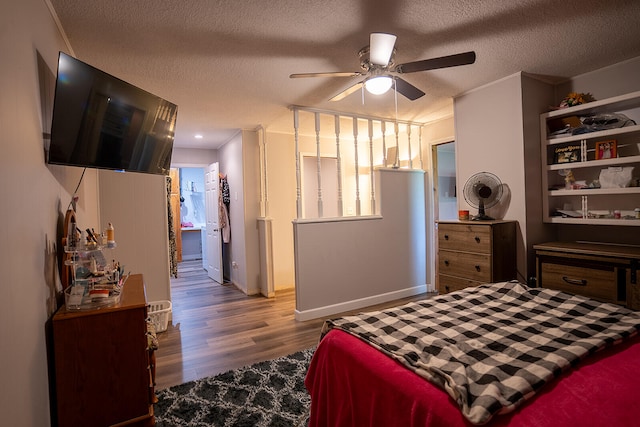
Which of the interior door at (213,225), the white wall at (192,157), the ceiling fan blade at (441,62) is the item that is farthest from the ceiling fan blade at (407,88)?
the white wall at (192,157)

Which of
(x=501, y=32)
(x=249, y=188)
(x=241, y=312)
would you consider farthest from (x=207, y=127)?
(x=501, y=32)

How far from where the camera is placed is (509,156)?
2.95 meters

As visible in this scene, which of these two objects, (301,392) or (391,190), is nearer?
(301,392)

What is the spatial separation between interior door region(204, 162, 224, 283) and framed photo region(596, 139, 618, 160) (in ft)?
15.9

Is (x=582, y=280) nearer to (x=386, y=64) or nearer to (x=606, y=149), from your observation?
(x=606, y=149)

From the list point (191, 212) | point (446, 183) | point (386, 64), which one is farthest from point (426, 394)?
point (191, 212)

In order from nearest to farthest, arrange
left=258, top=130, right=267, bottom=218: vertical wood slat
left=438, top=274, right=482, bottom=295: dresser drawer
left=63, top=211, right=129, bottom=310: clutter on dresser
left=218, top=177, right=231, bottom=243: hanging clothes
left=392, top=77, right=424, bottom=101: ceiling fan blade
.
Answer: left=63, top=211, right=129, bottom=310: clutter on dresser < left=392, top=77, right=424, bottom=101: ceiling fan blade < left=438, top=274, right=482, bottom=295: dresser drawer < left=258, top=130, right=267, bottom=218: vertical wood slat < left=218, top=177, right=231, bottom=243: hanging clothes

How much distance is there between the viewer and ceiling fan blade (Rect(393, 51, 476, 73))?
6.07ft

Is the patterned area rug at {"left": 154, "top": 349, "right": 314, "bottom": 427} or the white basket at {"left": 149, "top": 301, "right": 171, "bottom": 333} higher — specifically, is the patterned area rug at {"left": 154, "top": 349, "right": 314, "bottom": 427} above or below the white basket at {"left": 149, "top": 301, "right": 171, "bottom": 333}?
below

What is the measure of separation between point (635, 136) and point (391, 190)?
2280mm

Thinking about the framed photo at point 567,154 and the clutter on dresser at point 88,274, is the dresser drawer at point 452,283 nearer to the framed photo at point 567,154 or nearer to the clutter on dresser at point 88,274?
the framed photo at point 567,154

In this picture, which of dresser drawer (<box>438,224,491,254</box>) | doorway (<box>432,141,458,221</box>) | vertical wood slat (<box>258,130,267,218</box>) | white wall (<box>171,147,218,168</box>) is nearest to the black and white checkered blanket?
dresser drawer (<box>438,224,491,254</box>)

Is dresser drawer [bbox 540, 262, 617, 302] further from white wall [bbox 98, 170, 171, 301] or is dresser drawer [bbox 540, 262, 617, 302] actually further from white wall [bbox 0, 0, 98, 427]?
white wall [bbox 98, 170, 171, 301]

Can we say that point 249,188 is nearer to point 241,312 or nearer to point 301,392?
point 241,312
